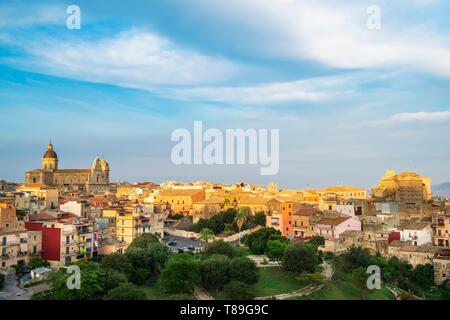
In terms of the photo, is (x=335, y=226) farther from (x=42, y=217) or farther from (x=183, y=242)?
(x=42, y=217)

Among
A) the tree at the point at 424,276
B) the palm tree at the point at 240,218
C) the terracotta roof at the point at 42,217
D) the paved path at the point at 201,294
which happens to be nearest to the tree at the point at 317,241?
the tree at the point at 424,276

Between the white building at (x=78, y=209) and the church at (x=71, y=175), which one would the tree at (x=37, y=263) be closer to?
the white building at (x=78, y=209)

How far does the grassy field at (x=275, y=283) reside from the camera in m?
24.4

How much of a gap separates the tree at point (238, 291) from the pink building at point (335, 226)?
12.2m

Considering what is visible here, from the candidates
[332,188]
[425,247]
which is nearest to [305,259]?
[425,247]

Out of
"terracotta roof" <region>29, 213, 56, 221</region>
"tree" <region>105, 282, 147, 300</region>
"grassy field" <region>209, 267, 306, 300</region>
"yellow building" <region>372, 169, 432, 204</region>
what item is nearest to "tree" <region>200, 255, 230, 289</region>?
"grassy field" <region>209, 267, 306, 300</region>

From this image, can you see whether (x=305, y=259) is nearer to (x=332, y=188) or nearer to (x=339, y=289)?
(x=339, y=289)

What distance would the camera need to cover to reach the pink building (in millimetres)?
34250

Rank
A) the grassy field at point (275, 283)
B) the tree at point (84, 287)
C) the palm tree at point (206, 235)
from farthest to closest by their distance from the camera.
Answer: the palm tree at point (206, 235) → the grassy field at point (275, 283) → the tree at point (84, 287)

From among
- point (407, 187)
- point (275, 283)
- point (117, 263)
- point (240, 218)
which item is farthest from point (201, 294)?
point (407, 187)

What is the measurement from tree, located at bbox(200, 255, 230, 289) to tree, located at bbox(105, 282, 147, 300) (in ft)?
14.6

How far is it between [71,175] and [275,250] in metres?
53.0

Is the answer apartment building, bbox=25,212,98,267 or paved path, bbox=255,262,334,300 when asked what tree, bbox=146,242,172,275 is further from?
paved path, bbox=255,262,334,300

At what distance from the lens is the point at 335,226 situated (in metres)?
34.2
